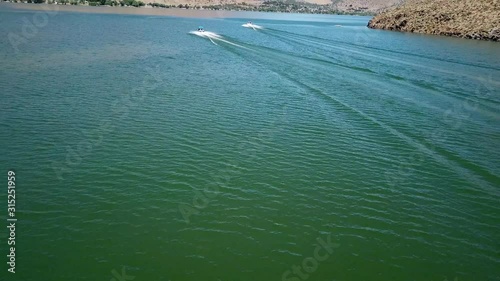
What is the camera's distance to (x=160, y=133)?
100ft

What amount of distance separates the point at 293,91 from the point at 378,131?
14.2 metres

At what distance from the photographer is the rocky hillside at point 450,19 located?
332ft

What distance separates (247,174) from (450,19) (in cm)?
11222

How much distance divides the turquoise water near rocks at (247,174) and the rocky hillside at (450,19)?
62.2 meters

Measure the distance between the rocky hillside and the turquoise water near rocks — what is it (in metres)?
62.2

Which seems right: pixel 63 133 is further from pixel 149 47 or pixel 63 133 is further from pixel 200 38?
pixel 200 38

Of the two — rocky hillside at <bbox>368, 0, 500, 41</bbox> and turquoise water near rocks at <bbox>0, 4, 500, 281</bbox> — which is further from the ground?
rocky hillside at <bbox>368, 0, 500, 41</bbox>

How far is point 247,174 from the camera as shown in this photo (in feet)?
81.9

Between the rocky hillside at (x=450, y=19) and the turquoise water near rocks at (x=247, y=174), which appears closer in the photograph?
the turquoise water near rocks at (x=247, y=174)

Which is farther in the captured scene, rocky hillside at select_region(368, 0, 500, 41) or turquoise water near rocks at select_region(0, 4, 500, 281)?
rocky hillside at select_region(368, 0, 500, 41)

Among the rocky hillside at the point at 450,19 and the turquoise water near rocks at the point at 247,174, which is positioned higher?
the rocky hillside at the point at 450,19

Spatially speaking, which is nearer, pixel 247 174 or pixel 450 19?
pixel 247 174

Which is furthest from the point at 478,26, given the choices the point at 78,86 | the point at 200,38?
the point at 78,86

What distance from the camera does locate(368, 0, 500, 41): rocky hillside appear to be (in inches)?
3986
